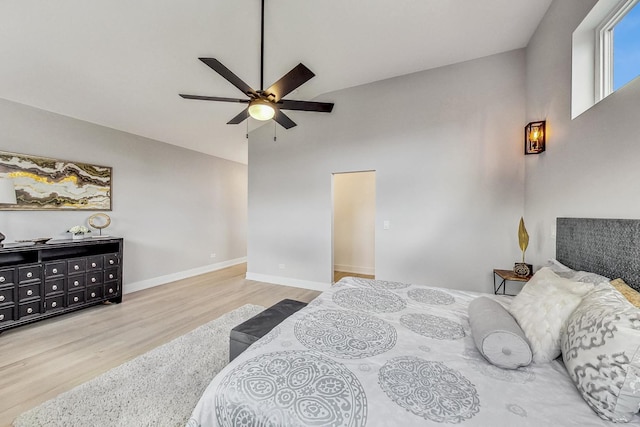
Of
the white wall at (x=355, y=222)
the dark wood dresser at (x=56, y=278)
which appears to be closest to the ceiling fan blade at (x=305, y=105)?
the white wall at (x=355, y=222)

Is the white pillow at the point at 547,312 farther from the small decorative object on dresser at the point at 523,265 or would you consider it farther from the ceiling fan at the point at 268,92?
the ceiling fan at the point at 268,92

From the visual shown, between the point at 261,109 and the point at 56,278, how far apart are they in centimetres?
334

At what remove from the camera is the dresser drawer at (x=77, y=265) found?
319 centimetres

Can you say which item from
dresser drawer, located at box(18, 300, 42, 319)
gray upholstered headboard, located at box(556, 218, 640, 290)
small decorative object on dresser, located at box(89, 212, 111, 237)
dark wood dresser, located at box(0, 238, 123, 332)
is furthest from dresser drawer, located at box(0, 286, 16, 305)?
gray upholstered headboard, located at box(556, 218, 640, 290)

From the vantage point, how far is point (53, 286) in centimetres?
305

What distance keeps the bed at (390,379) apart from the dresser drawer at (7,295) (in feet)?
11.0

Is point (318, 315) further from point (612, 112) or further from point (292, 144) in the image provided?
point (292, 144)

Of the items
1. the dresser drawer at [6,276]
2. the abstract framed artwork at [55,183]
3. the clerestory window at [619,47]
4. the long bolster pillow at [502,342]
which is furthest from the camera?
the abstract framed artwork at [55,183]

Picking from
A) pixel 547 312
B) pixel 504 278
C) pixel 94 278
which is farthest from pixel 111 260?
pixel 504 278

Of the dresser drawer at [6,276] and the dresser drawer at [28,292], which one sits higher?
the dresser drawer at [6,276]

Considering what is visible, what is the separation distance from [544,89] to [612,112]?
4.05ft

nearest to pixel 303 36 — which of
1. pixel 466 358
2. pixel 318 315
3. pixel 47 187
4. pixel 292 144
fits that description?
pixel 292 144

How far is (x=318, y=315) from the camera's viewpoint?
62.9 inches

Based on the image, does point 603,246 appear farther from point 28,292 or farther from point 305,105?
point 28,292
